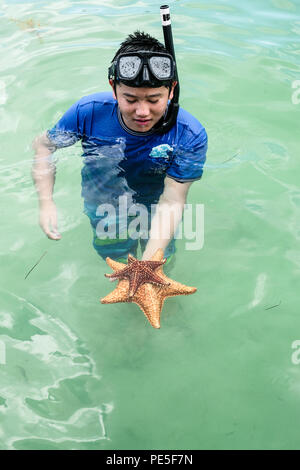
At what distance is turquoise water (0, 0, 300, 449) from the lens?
3.54 meters

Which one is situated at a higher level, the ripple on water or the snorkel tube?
the snorkel tube

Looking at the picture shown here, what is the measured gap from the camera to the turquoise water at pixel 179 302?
3.54m

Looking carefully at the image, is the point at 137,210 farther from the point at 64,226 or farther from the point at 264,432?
the point at 264,432

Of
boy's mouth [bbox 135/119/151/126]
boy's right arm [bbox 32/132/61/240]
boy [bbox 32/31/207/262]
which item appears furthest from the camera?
boy's right arm [bbox 32/132/61/240]

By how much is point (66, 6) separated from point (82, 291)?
320 inches

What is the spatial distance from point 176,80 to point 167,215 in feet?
4.20

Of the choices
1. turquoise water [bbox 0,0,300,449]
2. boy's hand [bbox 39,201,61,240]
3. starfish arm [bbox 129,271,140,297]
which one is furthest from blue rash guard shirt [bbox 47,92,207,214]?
starfish arm [bbox 129,271,140,297]

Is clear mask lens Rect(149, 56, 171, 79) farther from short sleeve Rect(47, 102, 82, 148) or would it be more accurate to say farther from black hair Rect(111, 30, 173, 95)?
short sleeve Rect(47, 102, 82, 148)

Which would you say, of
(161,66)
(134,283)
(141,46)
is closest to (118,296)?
(134,283)

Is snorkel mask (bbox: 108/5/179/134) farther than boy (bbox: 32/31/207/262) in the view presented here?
No

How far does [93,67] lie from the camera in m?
8.16

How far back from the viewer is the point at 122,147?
4391mm

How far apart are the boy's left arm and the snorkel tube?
583 mm

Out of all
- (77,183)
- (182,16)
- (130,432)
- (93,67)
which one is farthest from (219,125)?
(130,432)
